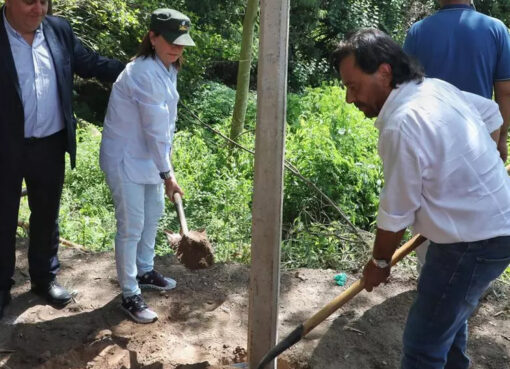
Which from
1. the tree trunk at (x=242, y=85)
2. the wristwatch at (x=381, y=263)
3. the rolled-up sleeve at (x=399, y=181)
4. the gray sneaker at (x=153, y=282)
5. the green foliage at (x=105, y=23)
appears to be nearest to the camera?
the rolled-up sleeve at (x=399, y=181)

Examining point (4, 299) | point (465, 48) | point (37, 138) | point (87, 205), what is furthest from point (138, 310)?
point (87, 205)

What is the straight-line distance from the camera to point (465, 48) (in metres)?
3.43

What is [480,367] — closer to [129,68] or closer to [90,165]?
[129,68]

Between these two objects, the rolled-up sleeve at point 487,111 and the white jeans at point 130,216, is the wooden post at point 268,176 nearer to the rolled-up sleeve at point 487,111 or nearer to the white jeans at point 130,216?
the rolled-up sleeve at point 487,111

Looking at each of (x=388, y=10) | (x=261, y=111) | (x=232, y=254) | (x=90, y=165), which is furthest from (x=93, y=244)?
(x=388, y=10)

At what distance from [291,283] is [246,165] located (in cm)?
392

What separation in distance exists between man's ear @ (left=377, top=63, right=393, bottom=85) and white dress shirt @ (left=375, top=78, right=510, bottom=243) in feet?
0.19

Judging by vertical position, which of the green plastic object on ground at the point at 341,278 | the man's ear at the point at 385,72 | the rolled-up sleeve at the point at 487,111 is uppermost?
the man's ear at the point at 385,72

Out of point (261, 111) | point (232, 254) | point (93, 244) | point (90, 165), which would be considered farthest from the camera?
point (90, 165)

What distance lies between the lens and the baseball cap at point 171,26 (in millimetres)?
3348

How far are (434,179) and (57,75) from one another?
238 cm

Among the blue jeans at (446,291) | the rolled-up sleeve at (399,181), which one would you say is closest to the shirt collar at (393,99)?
the rolled-up sleeve at (399,181)

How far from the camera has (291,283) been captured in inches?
170

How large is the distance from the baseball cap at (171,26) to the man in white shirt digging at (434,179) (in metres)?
1.31
